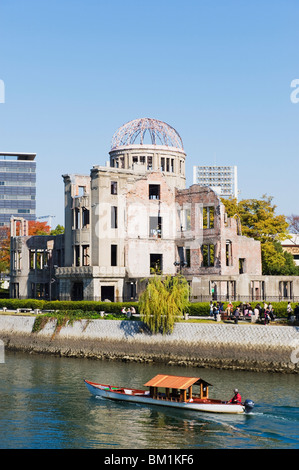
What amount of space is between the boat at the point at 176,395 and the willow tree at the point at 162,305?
14652 millimetres

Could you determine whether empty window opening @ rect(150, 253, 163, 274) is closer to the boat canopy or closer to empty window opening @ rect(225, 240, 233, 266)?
empty window opening @ rect(225, 240, 233, 266)

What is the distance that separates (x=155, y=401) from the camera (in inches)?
1559

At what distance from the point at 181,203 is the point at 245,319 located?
86.4 feet

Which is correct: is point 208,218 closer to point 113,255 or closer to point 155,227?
point 155,227

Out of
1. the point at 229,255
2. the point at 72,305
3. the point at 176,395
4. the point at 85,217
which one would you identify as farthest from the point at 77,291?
the point at 176,395

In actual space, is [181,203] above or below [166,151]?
below

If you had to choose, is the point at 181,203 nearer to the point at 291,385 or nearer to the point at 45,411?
the point at 291,385

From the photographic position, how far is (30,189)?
198 m

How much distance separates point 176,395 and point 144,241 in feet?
133

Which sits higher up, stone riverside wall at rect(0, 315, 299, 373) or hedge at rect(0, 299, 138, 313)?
hedge at rect(0, 299, 138, 313)

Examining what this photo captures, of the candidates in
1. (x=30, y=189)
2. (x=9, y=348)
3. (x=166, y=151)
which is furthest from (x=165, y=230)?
(x=30, y=189)

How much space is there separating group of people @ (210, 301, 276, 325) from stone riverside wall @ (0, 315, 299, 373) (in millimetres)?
2244

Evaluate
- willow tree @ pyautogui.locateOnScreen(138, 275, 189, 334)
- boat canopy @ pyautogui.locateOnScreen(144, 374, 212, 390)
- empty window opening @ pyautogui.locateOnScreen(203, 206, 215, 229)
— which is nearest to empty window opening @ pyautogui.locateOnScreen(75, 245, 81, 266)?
empty window opening @ pyautogui.locateOnScreen(203, 206, 215, 229)

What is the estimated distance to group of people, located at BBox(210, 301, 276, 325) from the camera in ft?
179
